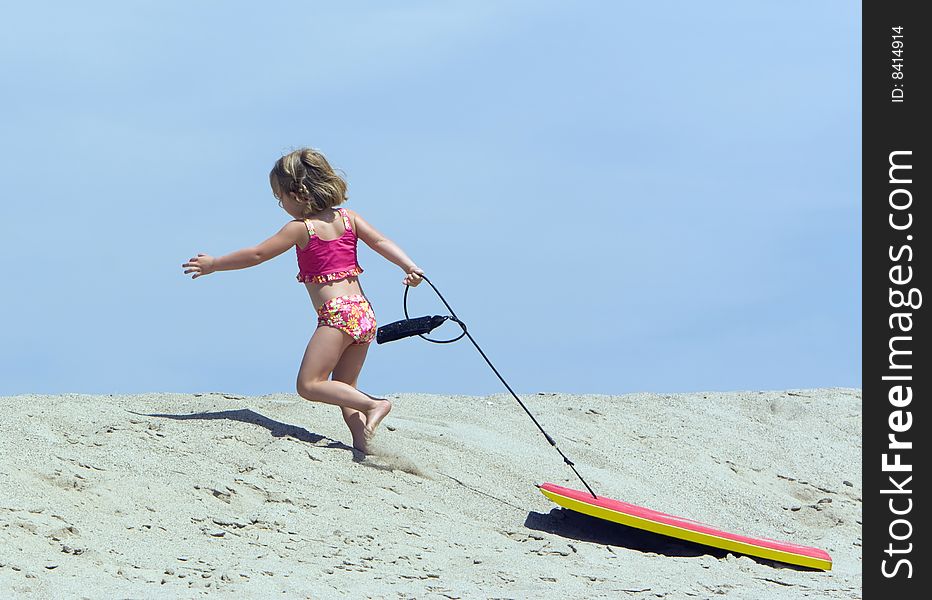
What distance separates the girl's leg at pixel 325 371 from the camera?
6277 mm

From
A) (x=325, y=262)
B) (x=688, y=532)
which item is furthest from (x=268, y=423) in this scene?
(x=688, y=532)

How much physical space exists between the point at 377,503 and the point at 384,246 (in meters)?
1.47

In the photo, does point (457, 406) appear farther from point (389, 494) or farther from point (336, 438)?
point (389, 494)

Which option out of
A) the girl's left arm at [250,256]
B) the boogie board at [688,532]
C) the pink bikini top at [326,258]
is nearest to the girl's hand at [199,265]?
the girl's left arm at [250,256]

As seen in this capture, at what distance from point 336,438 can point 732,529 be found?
246 cm

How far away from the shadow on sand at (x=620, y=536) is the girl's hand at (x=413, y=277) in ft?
4.74

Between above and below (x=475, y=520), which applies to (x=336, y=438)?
above

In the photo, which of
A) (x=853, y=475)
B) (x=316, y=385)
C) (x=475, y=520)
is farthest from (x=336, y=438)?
(x=853, y=475)

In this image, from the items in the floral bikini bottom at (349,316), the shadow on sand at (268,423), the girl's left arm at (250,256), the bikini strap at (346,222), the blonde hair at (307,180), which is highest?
the blonde hair at (307,180)

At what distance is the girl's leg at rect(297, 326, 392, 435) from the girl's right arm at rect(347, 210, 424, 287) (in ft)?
1.68

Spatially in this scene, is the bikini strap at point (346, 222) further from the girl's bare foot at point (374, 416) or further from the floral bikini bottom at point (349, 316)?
the girl's bare foot at point (374, 416)

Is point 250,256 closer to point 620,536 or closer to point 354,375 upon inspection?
point 354,375

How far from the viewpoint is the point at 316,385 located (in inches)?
247

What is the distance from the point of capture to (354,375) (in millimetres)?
6527
